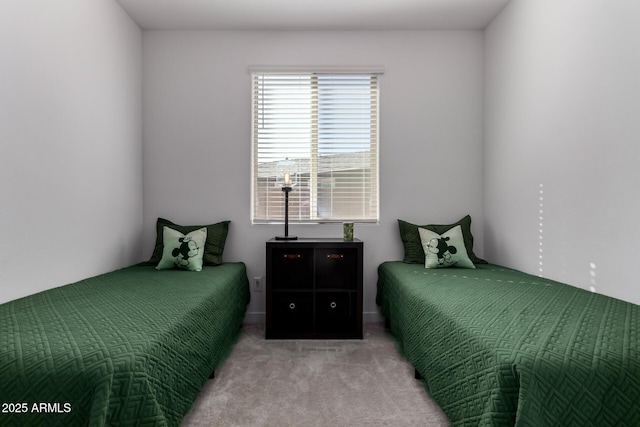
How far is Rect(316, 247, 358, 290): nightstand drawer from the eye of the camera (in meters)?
2.70

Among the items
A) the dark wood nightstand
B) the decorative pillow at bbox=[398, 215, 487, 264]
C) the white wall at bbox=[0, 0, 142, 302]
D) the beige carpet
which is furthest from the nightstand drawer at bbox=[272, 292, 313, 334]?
the white wall at bbox=[0, 0, 142, 302]

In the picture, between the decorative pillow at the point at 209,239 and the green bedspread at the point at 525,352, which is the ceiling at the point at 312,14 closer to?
the decorative pillow at the point at 209,239

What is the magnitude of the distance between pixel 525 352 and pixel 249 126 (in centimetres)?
260

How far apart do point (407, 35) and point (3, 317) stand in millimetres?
3284

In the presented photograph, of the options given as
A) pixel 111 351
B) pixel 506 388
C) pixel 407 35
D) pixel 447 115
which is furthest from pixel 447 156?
pixel 111 351

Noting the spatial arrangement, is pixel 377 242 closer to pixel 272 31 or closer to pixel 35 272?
pixel 272 31

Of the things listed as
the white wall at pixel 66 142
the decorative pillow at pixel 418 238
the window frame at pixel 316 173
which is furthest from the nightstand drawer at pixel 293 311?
the white wall at pixel 66 142

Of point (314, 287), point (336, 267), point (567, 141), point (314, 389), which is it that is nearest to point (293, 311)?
point (314, 287)

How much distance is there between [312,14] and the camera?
2799mm

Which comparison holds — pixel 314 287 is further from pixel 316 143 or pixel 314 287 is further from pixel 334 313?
pixel 316 143

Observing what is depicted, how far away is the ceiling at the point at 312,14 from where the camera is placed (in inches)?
105

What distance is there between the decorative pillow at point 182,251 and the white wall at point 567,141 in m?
2.37

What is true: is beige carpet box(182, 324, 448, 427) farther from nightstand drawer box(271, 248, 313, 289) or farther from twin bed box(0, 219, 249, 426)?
nightstand drawer box(271, 248, 313, 289)

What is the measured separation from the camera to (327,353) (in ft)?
7.77
